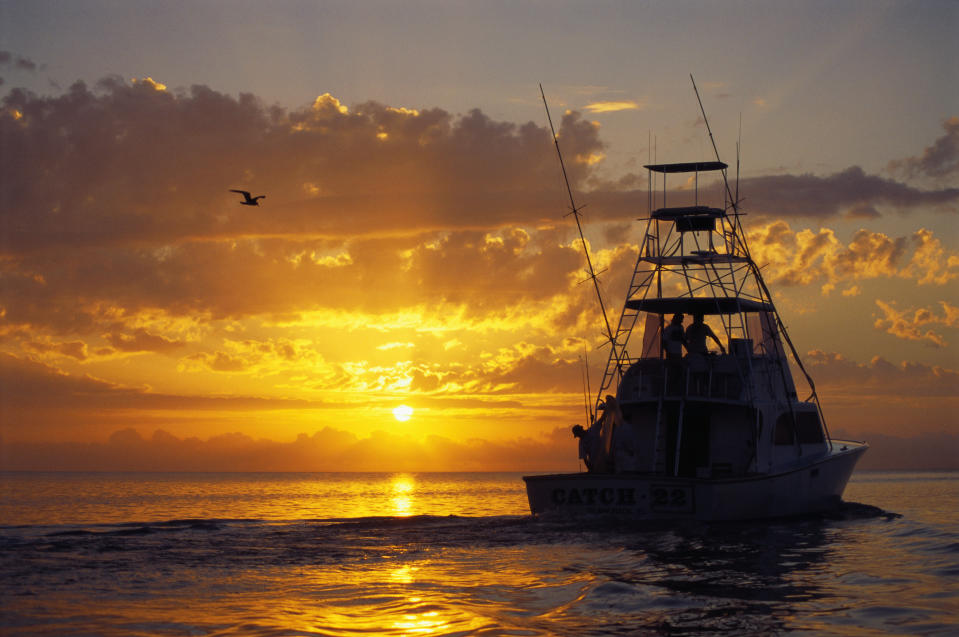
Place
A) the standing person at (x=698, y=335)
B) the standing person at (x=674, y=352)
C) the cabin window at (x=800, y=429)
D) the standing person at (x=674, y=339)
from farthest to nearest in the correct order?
the standing person at (x=698, y=335) < the cabin window at (x=800, y=429) < the standing person at (x=674, y=339) < the standing person at (x=674, y=352)

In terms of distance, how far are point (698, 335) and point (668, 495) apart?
8148 mm

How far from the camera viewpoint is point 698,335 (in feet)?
110

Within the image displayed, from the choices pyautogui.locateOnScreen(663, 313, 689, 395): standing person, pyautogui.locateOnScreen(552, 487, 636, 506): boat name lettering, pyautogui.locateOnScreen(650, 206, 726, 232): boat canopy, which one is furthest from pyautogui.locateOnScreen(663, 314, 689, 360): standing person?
pyautogui.locateOnScreen(552, 487, 636, 506): boat name lettering

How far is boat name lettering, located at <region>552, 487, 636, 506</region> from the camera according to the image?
27.4m

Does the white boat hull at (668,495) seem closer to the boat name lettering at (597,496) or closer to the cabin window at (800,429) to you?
the boat name lettering at (597,496)

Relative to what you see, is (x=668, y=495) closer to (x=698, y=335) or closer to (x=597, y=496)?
(x=597, y=496)

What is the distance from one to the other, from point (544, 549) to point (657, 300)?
1207 centimetres

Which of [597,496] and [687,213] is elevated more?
[687,213]

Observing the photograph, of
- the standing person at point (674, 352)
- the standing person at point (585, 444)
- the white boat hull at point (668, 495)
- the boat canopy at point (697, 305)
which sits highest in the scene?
the boat canopy at point (697, 305)

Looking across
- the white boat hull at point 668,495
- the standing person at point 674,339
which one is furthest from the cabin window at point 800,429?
the standing person at point 674,339

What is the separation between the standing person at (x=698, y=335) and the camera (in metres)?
33.1

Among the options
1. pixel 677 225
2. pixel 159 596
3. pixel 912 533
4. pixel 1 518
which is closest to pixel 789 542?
pixel 912 533

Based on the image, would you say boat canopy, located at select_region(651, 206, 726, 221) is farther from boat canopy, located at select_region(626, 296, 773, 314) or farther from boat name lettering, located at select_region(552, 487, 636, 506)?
boat name lettering, located at select_region(552, 487, 636, 506)

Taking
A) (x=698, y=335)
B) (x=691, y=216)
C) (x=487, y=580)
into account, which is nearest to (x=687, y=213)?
(x=691, y=216)
